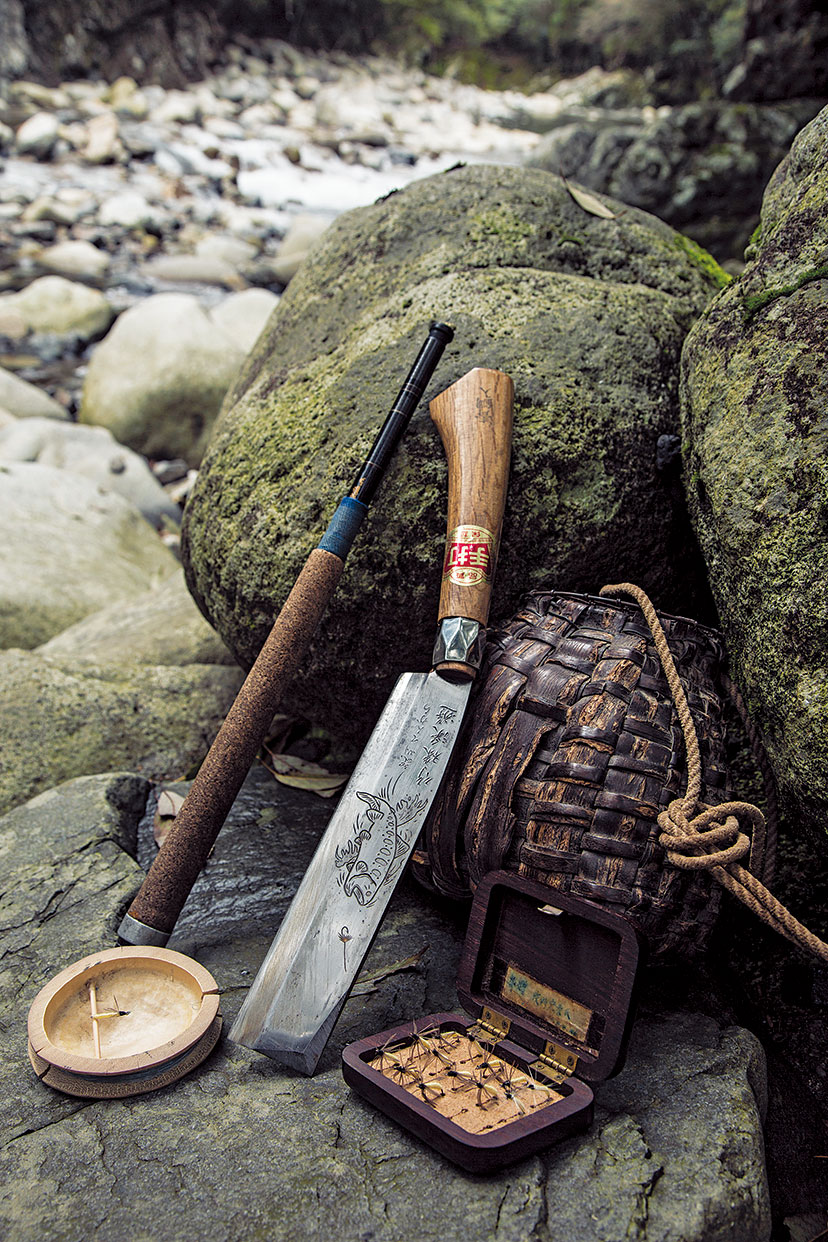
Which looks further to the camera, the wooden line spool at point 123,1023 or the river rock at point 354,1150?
the wooden line spool at point 123,1023

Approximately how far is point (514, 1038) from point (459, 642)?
33.4 inches

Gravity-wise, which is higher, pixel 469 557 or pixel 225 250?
pixel 225 250

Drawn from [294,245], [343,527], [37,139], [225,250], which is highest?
[37,139]

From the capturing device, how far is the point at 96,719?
10.2 ft

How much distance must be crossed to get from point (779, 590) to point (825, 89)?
14.1 metres

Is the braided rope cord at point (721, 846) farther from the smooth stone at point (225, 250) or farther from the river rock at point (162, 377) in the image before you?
the smooth stone at point (225, 250)

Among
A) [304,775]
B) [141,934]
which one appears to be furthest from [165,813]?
[141,934]

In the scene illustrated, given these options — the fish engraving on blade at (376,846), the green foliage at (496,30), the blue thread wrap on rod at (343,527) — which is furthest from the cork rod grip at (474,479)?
the green foliage at (496,30)

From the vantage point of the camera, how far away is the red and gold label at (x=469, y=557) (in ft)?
7.23

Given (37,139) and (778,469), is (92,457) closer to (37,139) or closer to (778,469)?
(778,469)

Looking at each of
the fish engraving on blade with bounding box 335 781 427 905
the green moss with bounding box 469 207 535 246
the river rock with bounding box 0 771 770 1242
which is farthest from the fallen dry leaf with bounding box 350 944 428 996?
the green moss with bounding box 469 207 535 246

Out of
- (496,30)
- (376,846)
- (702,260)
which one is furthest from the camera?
(496,30)

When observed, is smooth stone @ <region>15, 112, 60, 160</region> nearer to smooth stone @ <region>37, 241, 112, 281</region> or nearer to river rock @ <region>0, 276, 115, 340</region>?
smooth stone @ <region>37, 241, 112, 281</region>

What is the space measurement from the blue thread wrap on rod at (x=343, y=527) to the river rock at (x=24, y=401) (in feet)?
21.9
